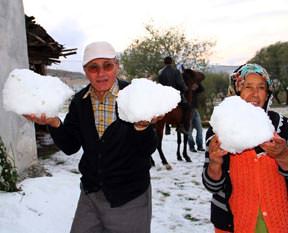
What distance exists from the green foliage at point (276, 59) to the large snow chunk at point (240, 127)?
39182 millimetres

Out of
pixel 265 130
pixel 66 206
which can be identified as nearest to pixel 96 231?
pixel 265 130

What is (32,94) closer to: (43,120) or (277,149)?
(43,120)

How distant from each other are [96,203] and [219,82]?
28.8m

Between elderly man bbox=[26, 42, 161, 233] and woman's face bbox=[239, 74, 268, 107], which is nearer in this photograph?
woman's face bbox=[239, 74, 268, 107]

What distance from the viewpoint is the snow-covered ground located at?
4465 millimetres

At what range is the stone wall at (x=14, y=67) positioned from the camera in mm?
5586

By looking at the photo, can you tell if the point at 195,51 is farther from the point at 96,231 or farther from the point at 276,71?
the point at 96,231

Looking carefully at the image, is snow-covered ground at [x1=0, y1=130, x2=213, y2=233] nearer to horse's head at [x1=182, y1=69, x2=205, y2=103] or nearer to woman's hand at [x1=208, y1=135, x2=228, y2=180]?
horse's head at [x1=182, y1=69, x2=205, y2=103]

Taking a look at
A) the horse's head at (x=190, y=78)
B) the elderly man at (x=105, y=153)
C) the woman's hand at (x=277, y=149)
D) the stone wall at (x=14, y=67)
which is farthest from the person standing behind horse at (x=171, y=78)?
the woman's hand at (x=277, y=149)

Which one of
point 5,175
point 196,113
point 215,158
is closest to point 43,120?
point 215,158

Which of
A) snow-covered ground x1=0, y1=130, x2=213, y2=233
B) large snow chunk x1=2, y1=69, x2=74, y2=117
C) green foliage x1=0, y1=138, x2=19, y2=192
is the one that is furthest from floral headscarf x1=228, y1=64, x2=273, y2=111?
green foliage x1=0, y1=138, x2=19, y2=192

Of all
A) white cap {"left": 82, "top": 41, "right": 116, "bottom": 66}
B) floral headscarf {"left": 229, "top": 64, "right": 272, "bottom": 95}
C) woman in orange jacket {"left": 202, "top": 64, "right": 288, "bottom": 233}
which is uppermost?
white cap {"left": 82, "top": 41, "right": 116, "bottom": 66}

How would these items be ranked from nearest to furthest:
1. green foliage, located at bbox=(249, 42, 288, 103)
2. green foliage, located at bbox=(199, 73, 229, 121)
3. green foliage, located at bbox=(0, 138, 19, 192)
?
1. green foliage, located at bbox=(0, 138, 19, 192)
2. green foliage, located at bbox=(199, 73, 229, 121)
3. green foliage, located at bbox=(249, 42, 288, 103)

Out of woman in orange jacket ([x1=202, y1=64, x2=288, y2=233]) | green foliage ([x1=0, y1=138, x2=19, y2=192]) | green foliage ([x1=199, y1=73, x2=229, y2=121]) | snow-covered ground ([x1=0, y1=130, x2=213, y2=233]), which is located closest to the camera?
woman in orange jacket ([x1=202, y1=64, x2=288, y2=233])
